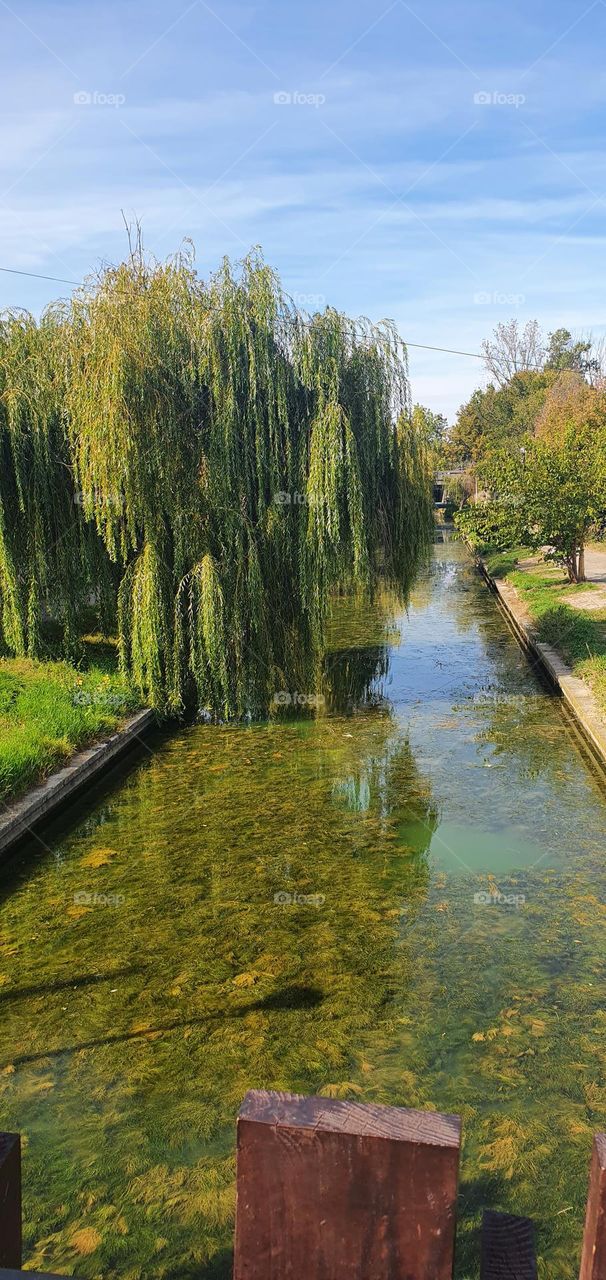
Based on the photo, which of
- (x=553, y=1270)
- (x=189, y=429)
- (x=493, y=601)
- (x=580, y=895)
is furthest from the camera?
(x=493, y=601)

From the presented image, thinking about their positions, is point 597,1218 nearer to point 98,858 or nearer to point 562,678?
point 98,858

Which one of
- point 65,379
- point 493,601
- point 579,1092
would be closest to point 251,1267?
point 579,1092

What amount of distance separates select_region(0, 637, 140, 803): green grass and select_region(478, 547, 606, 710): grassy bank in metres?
6.51

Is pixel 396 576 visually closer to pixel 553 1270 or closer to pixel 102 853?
pixel 102 853

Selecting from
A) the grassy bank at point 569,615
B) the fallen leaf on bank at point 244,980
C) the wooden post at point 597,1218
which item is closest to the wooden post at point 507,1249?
the wooden post at point 597,1218

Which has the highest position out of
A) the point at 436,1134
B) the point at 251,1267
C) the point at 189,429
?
the point at 189,429

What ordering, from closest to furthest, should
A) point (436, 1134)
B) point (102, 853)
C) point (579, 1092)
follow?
1. point (436, 1134)
2. point (579, 1092)
3. point (102, 853)

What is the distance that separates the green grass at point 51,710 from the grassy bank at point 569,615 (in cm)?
651

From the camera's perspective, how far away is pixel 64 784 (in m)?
9.63

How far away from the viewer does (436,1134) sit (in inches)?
47.6

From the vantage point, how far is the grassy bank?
45.2ft

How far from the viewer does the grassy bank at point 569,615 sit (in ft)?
45.2

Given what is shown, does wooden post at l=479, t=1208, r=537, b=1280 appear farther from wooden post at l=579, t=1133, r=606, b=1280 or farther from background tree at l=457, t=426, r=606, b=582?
background tree at l=457, t=426, r=606, b=582

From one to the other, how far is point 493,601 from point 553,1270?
74.3 feet
